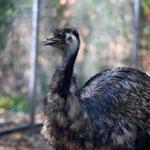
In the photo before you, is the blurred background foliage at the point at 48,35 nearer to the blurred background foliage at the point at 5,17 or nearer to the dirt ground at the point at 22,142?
the blurred background foliage at the point at 5,17

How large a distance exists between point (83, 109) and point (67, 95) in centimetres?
23

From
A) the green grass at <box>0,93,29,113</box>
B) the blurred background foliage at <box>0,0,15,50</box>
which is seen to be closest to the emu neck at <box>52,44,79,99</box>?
the blurred background foliage at <box>0,0,15,50</box>

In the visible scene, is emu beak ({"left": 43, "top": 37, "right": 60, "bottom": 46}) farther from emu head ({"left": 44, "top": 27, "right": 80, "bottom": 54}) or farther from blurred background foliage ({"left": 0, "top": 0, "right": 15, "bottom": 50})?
blurred background foliage ({"left": 0, "top": 0, "right": 15, "bottom": 50})

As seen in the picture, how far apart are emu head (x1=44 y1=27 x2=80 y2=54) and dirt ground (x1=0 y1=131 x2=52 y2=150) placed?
8.32 ft

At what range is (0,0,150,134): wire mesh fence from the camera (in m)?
8.03

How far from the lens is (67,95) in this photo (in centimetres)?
501

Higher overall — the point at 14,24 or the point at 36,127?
the point at 14,24

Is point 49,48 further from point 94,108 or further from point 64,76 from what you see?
point 64,76

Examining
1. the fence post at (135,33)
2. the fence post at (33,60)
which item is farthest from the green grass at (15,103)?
the fence post at (135,33)

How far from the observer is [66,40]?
508 centimetres

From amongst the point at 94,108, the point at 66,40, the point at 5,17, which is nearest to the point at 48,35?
the point at 5,17

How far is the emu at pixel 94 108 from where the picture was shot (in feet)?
16.5

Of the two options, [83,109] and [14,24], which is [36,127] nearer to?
[14,24]

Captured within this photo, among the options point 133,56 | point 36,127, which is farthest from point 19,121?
point 133,56
